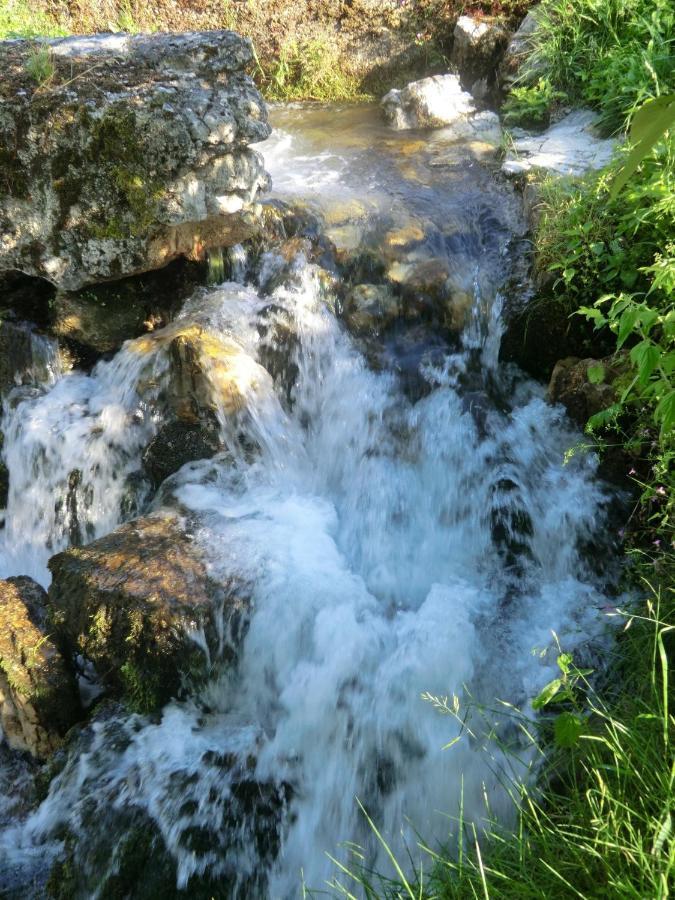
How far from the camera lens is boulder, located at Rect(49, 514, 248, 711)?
10.6 ft

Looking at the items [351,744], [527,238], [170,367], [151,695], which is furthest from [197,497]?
[527,238]

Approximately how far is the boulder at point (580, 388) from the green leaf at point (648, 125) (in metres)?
3.09

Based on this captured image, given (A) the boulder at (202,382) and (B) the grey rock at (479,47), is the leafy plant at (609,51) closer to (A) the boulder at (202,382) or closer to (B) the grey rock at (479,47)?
(B) the grey rock at (479,47)

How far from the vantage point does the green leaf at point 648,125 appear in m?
0.65

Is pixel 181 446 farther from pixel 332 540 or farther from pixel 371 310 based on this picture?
pixel 371 310

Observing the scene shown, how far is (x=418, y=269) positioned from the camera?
197 inches

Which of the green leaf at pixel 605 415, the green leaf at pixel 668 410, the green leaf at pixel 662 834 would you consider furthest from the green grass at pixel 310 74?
the green leaf at pixel 662 834

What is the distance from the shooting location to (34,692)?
3225 millimetres

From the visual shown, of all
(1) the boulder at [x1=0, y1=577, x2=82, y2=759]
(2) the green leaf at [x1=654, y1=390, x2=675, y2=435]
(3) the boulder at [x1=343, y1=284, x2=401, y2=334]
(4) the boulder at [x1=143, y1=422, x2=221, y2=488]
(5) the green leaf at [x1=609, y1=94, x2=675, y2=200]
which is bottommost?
(1) the boulder at [x1=0, y1=577, x2=82, y2=759]

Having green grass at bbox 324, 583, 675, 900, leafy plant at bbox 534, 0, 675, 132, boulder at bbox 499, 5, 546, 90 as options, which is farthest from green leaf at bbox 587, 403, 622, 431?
boulder at bbox 499, 5, 546, 90

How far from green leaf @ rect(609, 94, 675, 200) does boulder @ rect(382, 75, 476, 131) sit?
7185mm

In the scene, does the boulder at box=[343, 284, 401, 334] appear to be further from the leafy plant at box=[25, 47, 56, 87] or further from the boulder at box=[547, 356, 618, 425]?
the leafy plant at box=[25, 47, 56, 87]

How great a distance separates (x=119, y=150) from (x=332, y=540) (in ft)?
9.21

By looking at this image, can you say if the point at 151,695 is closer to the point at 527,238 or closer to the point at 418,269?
the point at 418,269
